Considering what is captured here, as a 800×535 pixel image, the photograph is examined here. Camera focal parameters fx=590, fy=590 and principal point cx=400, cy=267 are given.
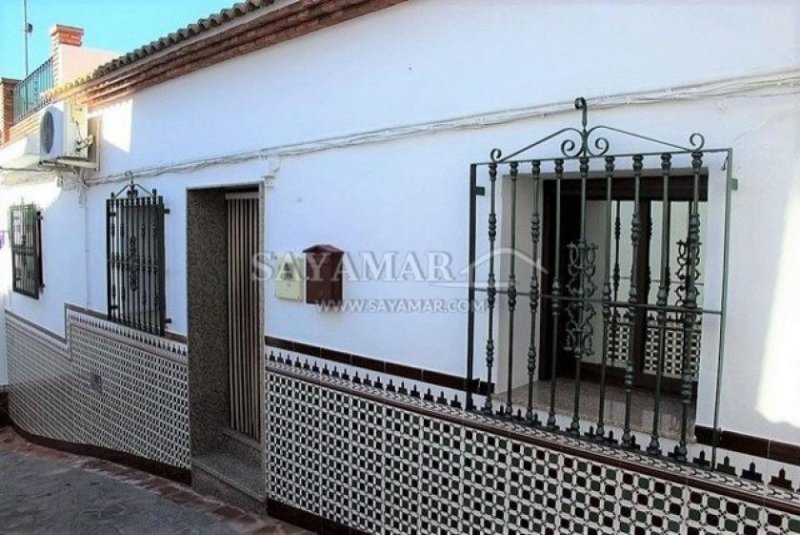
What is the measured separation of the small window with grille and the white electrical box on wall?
6.81 m

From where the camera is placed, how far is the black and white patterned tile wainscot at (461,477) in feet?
9.16

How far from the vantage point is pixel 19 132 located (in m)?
11.0

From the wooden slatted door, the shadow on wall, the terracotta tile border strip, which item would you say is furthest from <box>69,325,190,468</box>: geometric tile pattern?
the shadow on wall

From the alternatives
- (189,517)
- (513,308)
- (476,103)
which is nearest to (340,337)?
(513,308)

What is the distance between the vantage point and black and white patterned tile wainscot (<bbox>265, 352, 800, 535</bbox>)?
9.16ft

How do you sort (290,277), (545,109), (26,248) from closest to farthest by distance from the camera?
(545,109) → (290,277) → (26,248)

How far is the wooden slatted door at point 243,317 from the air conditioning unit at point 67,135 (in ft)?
9.30

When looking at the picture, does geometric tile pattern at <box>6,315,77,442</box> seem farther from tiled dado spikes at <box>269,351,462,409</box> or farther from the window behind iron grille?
tiled dado spikes at <box>269,351,462,409</box>

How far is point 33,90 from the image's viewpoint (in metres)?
11.0

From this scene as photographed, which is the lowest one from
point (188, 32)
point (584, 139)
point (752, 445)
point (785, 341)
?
point (752, 445)

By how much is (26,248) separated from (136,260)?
511 cm

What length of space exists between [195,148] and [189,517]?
11.6 feet

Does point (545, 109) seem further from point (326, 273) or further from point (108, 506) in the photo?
point (108, 506)

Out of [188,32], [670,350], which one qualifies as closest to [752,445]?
[670,350]
